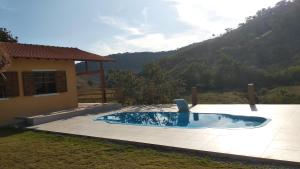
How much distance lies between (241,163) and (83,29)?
52.7 feet

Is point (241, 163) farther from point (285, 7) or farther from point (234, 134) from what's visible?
point (285, 7)

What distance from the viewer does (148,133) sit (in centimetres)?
985

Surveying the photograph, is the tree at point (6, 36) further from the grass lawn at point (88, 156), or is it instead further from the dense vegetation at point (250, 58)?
the grass lawn at point (88, 156)

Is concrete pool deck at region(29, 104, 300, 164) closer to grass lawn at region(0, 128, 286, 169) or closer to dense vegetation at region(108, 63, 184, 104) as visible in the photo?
grass lawn at region(0, 128, 286, 169)

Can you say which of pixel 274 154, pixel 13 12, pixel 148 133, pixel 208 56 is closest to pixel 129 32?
pixel 13 12

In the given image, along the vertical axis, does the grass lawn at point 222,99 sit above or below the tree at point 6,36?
below

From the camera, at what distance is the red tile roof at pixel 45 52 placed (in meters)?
14.4

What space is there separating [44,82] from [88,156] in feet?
30.7

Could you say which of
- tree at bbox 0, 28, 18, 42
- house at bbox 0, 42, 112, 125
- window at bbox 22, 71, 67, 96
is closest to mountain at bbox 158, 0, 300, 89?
house at bbox 0, 42, 112, 125

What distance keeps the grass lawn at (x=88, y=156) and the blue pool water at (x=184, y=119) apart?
3.92m

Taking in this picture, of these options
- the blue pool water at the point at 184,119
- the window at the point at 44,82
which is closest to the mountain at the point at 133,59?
the window at the point at 44,82

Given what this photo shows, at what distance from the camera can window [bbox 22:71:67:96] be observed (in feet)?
48.5

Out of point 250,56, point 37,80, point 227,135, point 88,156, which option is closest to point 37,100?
point 37,80

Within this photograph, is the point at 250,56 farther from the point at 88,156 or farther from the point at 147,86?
the point at 88,156
